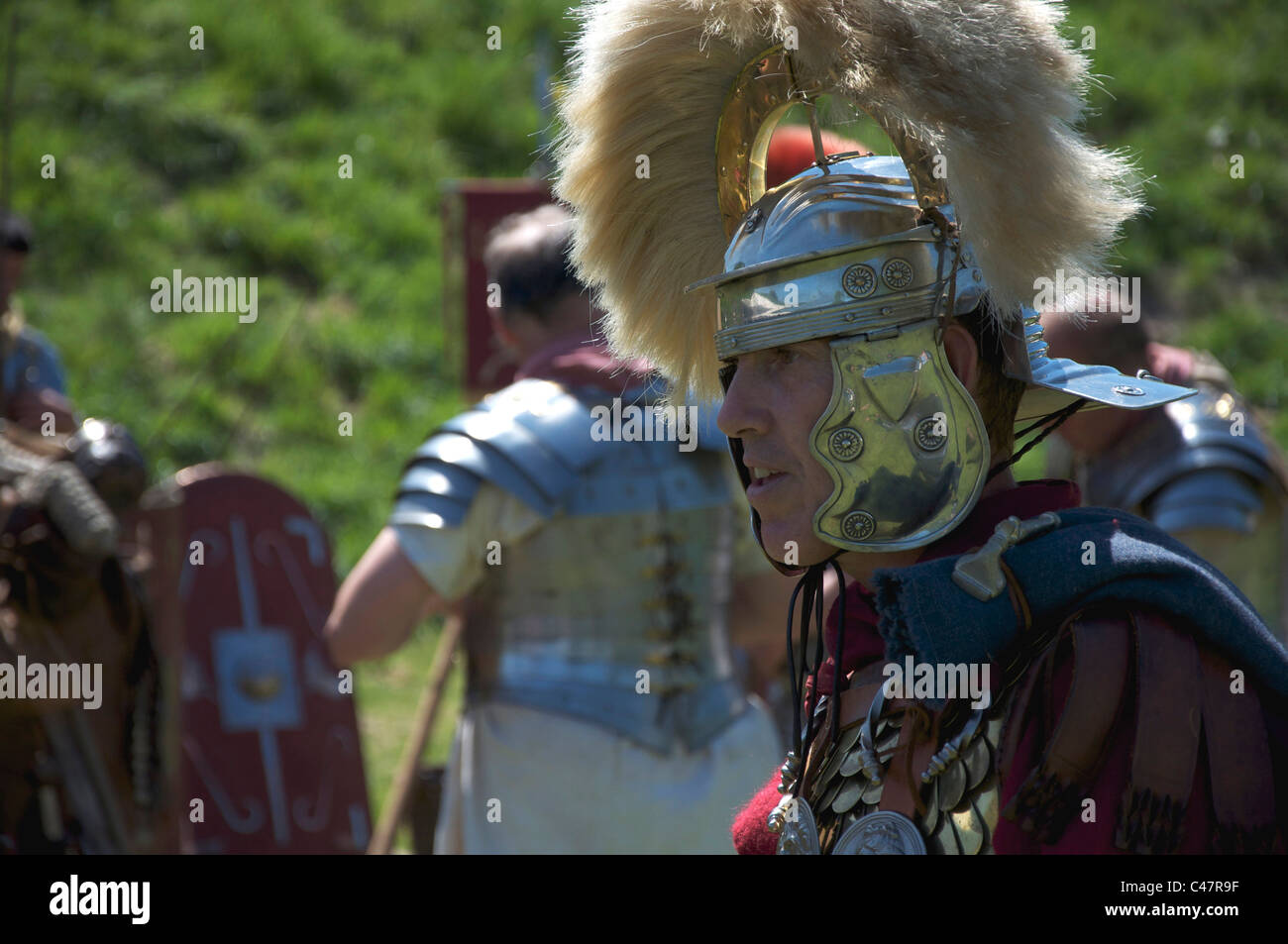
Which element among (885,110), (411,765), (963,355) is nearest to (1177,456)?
(963,355)

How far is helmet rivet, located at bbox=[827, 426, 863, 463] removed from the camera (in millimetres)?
1626

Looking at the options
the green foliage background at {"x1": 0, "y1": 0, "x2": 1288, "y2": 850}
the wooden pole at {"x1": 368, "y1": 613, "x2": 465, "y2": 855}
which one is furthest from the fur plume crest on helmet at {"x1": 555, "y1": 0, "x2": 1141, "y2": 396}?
the green foliage background at {"x1": 0, "y1": 0, "x2": 1288, "y2": 850}

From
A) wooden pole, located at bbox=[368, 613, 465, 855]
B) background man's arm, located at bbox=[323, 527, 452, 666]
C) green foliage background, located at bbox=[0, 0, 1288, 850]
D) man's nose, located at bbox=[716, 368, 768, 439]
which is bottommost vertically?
→ wooden pole, located at bbox=[368, 613, 465, 855]

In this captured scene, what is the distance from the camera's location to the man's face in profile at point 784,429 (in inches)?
65.3

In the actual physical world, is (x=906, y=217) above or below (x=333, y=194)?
below

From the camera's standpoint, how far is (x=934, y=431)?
5.30 ft

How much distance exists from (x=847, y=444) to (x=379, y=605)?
1638mm

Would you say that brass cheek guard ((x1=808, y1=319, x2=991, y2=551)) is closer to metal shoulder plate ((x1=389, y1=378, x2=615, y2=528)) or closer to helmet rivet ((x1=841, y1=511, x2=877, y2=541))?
helmet rivet ((x1=841, y1=511, x2=877, y2=541))

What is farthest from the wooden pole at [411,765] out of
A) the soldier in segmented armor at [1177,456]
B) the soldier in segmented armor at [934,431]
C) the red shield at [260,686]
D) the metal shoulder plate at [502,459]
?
the soldier in segmented armor at [934,431]

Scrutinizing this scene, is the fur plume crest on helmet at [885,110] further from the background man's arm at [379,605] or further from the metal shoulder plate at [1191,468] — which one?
the metal shoulder plate at [1191,468]

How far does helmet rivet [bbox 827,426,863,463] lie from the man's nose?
9cm

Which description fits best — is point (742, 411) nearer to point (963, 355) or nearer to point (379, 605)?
point (963, 355)
